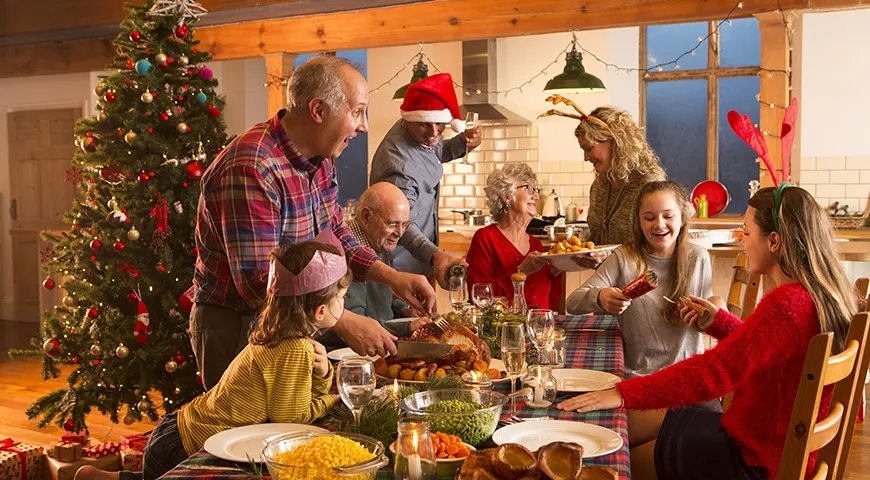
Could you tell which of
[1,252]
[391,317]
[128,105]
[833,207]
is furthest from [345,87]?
[1,252]

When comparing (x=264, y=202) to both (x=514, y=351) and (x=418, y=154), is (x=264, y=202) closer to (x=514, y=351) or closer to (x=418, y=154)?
(x=514, y=351)

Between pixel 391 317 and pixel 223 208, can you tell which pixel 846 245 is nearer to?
pixel 391 317

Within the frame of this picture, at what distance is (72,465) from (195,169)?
1716 mm

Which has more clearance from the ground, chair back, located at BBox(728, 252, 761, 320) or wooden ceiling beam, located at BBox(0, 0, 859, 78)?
wooden ceiling beam, located at BBox(0, 0, 859, 78)

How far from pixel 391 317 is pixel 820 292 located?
170 centimetres

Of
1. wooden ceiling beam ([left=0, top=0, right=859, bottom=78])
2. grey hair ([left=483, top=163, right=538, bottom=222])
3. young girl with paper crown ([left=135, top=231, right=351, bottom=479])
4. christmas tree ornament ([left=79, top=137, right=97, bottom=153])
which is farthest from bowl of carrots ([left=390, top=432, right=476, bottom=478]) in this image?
wooden ceiling beam ([left=0, top=0, right=859, bottom=78])

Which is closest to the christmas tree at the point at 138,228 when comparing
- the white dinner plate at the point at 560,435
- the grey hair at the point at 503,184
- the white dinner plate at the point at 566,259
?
the grey hair at the point at 503,184

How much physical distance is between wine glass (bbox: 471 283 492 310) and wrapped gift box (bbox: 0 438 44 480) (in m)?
2.00

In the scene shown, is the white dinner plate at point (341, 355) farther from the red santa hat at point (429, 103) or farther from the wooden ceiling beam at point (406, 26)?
the wooden ceiling beam at point (406, 26)

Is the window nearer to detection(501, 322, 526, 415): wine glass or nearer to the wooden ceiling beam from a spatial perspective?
the wooden ceiling beam

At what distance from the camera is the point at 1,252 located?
29.3 ft

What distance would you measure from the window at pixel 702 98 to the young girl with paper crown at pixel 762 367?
667 centimetres

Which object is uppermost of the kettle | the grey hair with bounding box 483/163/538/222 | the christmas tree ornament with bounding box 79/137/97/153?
the christmas tree ornament with bounding box 79/137/97/153

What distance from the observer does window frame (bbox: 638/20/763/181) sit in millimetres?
8688
